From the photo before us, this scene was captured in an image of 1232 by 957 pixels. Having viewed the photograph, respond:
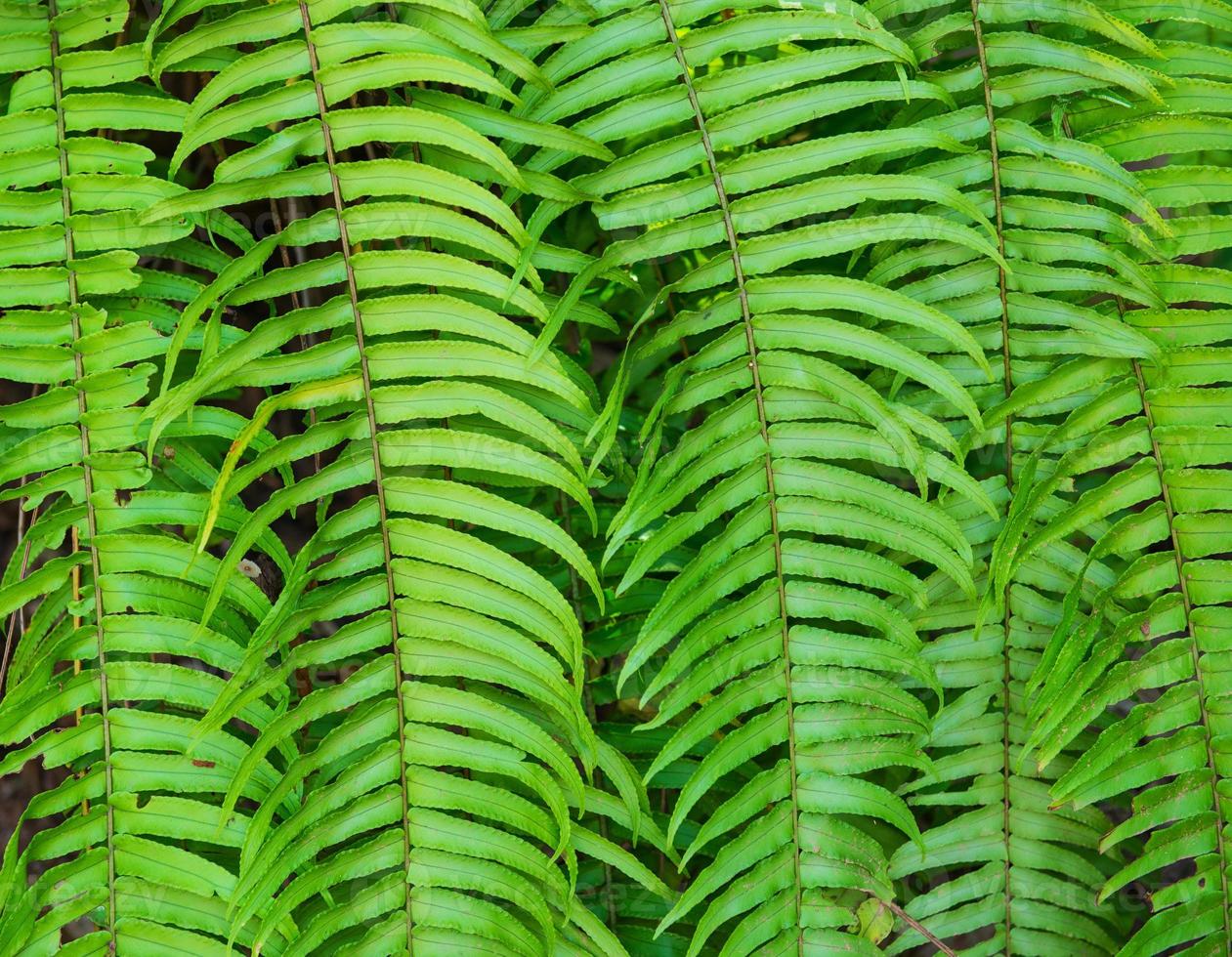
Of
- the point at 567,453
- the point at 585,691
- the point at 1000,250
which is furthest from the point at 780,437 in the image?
the point at 585,691

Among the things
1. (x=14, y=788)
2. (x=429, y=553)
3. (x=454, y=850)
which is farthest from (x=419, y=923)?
(x=14, y=788)

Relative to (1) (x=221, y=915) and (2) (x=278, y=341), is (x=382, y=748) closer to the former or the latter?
(1) (x=221, y=915)

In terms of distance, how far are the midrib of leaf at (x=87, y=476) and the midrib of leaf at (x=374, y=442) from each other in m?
0.30

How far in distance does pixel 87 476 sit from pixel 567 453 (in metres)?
0.51

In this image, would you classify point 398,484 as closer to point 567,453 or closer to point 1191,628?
point 567,453

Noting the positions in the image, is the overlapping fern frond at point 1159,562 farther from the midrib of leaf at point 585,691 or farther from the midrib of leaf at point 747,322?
the midrib of leaf at point 585,691

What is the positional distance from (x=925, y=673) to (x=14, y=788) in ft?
6.57

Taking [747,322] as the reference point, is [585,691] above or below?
below

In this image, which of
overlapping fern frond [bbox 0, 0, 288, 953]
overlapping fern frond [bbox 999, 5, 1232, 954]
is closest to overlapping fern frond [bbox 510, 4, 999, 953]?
overlapping fern frond [bbox 999, 5, 1232, 954]

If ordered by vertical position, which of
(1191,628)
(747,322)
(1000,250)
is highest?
(1000,250)

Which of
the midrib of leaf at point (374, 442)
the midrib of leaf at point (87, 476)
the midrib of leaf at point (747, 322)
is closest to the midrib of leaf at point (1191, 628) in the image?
the midrib of leaf at point (747, 322)

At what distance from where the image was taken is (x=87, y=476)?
1114 millimetres

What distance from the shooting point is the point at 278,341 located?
105 centimetres

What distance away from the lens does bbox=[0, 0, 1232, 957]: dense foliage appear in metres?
1.05
